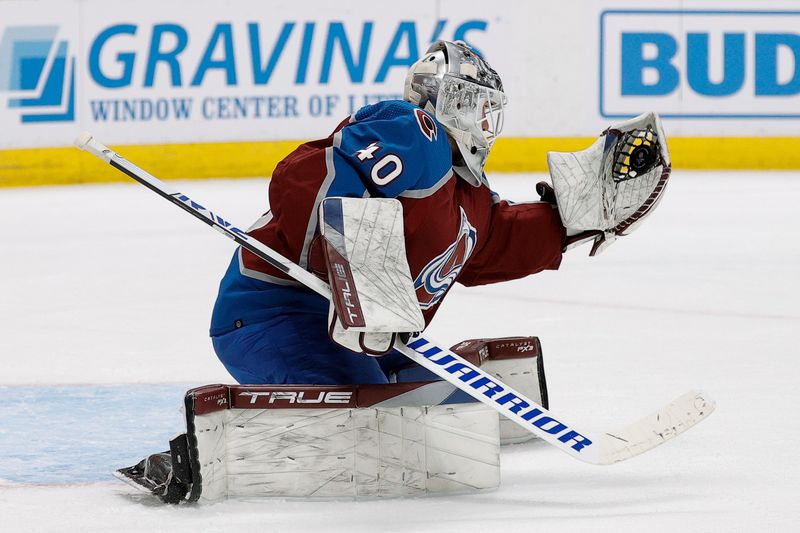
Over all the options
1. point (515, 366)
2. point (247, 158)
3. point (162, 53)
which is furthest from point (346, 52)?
point (515, 366)

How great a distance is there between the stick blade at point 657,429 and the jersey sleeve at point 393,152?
1.63 ft

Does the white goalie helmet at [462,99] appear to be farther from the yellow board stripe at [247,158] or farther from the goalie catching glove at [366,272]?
the yellow board stripe at [247,158]

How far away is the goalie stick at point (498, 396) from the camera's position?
209 cm

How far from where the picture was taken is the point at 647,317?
146 inches

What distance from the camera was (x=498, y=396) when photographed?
2111 millimetres

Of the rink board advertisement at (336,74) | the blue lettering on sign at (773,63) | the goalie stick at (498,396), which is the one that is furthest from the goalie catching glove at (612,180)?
the blue lettering on sign at (773,63)

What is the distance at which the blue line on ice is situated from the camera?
2.28m

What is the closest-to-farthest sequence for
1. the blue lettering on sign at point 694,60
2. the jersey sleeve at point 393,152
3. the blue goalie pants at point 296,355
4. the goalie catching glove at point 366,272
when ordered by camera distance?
the goalie catching glove at point 366,272, the jersey sleeve at point 393,152, the blue goalie pants at point 296,355, the blue lettering on sign at point 694,60

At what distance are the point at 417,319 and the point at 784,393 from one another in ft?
3.57

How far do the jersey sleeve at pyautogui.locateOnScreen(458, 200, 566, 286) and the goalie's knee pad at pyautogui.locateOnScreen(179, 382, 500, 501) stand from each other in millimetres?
511

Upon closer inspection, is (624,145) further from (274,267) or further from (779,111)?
(779,111)

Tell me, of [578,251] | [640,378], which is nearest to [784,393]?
[640,378]

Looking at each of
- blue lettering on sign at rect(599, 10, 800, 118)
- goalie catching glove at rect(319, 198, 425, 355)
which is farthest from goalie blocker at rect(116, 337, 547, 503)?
blue lettering on sign at rect(599, 10, 800, 118)

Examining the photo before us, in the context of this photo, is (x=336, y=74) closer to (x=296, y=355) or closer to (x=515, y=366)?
(x=515, y=366)
